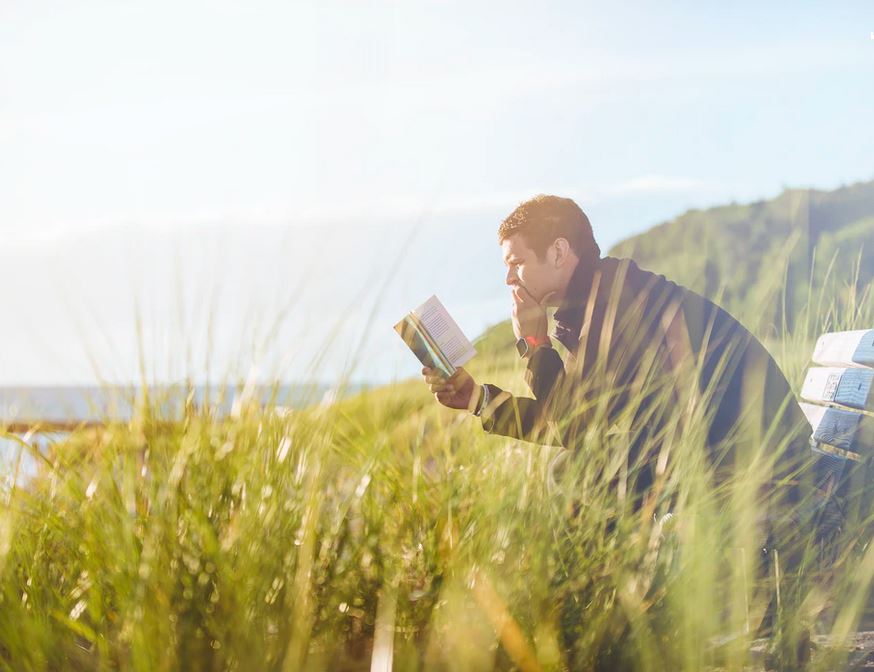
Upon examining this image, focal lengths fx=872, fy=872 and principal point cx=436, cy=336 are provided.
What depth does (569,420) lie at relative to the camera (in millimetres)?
2619

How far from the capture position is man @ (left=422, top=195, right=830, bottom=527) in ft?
8.80

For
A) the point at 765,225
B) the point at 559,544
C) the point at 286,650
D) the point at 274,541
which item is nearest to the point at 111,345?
the point at 274,541

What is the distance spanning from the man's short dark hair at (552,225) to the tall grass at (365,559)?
917 mm

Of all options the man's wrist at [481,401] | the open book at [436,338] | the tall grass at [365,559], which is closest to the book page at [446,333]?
the open book at [436,338]

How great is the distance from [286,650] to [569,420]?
1.09 meters

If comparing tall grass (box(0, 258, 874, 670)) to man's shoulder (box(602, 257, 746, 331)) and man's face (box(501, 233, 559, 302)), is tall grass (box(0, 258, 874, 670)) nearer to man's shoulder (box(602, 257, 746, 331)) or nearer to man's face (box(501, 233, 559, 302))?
man's shoulder (box(602, 257, 746, 331))

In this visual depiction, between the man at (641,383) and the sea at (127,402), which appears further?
the man at (641,383)

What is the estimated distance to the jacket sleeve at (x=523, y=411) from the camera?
2.87m

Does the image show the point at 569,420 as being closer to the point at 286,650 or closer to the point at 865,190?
the point at 286,650

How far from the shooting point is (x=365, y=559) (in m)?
2.23

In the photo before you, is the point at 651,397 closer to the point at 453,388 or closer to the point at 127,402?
the point at 453,388

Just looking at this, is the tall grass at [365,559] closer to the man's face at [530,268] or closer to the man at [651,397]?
the man at [651,397]

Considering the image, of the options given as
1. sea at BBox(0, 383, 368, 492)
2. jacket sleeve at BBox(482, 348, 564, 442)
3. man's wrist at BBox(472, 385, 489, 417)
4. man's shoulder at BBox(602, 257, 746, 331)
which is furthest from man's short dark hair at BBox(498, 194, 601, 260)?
sea at BBox(0, 383, 368, 492)

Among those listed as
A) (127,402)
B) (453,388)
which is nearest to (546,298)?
(453,388)
